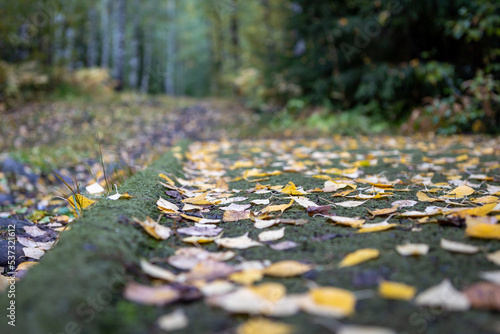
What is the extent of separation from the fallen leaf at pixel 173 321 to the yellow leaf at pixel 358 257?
0.44 meters

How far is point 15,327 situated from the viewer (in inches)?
26.0

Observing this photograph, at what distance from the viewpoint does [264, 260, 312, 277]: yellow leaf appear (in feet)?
2.92

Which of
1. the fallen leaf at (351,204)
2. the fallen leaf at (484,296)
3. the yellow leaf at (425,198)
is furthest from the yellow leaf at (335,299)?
the yellow leaf at (425,198)

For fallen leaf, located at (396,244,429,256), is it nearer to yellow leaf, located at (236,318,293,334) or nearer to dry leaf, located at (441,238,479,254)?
dry leaf, located at (441,238,479,254)

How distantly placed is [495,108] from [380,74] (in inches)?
74.2

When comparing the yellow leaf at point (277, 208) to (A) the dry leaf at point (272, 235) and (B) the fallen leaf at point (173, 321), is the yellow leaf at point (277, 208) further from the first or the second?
(B) the fallen leaf at point (173, 321)

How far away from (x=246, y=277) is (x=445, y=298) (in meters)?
0.45

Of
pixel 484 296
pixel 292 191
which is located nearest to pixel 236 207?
pixel 292 191

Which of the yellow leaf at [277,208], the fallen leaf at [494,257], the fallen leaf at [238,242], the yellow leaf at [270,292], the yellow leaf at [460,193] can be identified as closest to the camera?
the yellow leaf at [270,292]

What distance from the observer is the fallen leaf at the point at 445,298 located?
71 cm

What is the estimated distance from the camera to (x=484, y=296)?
719 mm

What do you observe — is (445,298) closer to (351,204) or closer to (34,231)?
(351,204)

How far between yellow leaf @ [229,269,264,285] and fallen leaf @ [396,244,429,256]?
1.36ft

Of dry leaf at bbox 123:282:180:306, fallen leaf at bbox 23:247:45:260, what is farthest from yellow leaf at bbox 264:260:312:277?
fallen leaf at bbox 23:247:45:260
